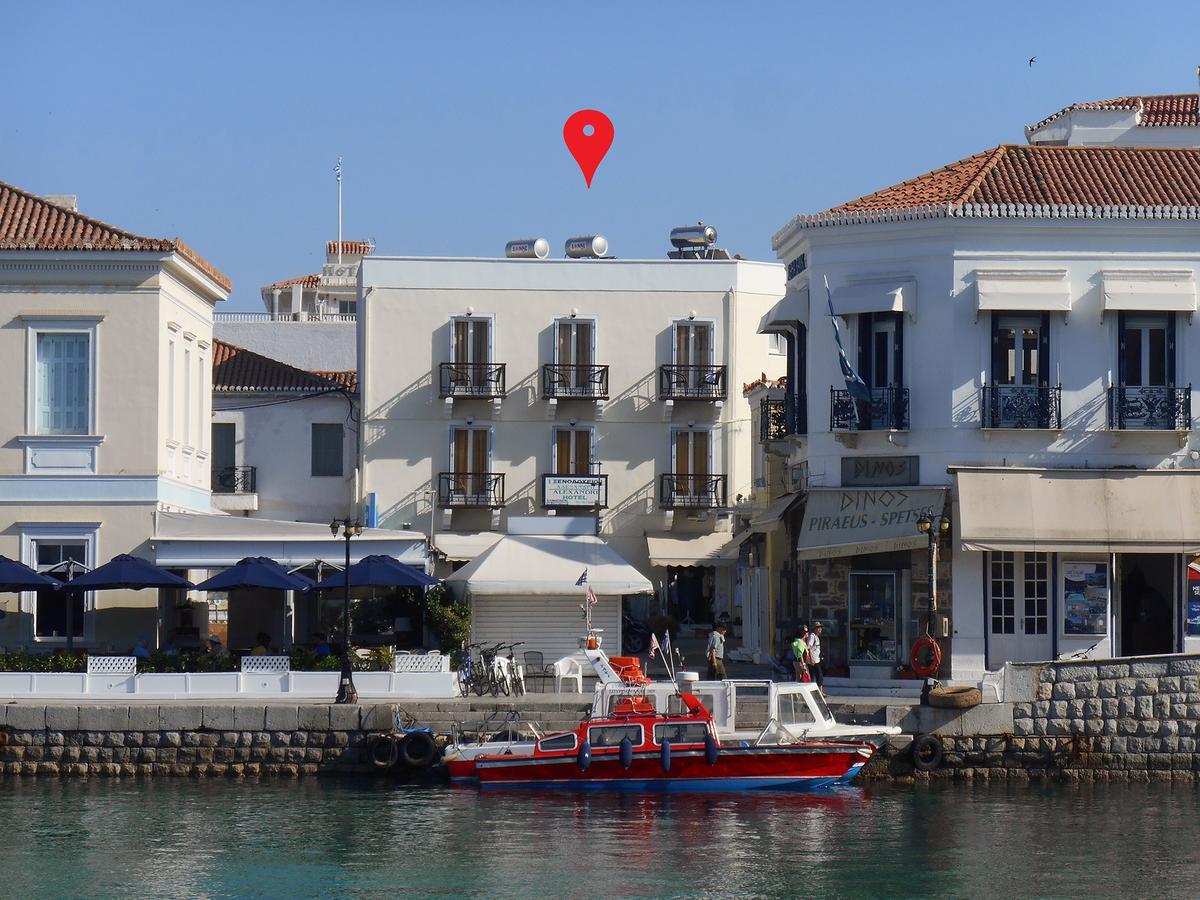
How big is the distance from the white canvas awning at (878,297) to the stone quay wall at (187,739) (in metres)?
10.4

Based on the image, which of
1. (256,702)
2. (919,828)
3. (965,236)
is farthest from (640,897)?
(965,236)

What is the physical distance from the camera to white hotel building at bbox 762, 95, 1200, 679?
1351 inches

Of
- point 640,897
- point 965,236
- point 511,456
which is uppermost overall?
point 965,236

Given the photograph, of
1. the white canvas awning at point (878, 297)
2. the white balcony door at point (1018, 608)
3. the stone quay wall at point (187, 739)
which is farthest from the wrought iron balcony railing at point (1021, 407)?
the stone quay wall at point (187, 739)

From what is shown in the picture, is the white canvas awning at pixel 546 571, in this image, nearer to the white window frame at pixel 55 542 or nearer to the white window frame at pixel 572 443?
the white window frame at pixel 55 542

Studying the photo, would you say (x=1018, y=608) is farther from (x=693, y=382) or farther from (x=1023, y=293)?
(x=693, y=382)

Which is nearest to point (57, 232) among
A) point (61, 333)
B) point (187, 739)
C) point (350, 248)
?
point (61, 333)

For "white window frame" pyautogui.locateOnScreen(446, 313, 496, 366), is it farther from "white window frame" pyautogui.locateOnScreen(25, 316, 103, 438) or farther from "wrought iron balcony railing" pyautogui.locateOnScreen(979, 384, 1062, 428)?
"wrought iron balcony railing" pyautogui.locateOnScreen(979, 384, 1062, 428)

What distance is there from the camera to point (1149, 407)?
114ft

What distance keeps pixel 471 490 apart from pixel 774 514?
11728mm

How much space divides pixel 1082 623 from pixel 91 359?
729 inches

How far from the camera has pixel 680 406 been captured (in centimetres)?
4866

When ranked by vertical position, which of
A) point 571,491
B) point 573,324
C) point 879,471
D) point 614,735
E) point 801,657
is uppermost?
point 573,324

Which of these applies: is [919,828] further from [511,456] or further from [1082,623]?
[511,456]
